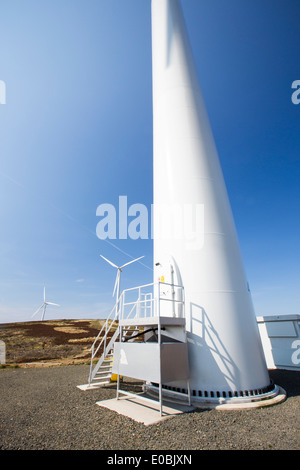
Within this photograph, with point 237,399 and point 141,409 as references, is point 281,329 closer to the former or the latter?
point 237,399

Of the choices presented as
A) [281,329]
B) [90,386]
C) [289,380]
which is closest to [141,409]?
[90,386]

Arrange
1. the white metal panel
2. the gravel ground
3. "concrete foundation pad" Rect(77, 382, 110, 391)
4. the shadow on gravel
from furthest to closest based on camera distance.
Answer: the white metal panel < "concrete foundation pad" Rect(77, 382, 110, 391) < the shadow on gravel < the gravel ground

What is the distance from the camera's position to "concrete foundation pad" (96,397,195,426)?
5691mm

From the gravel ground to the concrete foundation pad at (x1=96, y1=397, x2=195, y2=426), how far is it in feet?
0.81

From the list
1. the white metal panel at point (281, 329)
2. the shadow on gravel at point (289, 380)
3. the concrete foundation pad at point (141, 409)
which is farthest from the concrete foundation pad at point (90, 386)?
the white metal panel at point (281, 329)

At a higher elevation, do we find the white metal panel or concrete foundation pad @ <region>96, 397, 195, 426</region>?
the white metal panel

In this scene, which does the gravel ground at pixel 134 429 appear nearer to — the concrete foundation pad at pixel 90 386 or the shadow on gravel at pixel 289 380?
the shadow on gravel at pixel 289 380

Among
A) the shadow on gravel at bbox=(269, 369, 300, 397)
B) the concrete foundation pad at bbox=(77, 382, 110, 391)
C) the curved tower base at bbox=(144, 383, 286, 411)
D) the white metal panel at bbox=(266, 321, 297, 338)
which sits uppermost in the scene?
the white metal panel at bbox=(266, 321, 297, 338)

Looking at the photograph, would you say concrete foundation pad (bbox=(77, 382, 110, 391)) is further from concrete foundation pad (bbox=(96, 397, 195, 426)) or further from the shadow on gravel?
the shadow on gravel

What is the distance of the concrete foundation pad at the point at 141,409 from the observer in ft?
18.7

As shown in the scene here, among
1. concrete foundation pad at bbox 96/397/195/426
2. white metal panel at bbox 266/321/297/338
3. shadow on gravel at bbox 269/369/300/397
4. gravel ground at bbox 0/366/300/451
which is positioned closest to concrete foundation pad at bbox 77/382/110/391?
gravel ground at bbox 0/366/300/451

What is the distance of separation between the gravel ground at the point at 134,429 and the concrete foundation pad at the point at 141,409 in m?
0.25

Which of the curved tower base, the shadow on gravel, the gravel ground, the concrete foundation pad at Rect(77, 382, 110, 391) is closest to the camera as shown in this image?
the gravel ground
